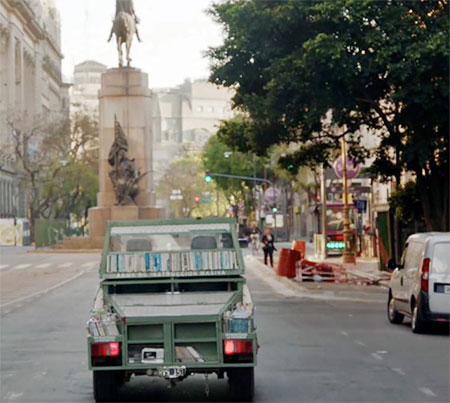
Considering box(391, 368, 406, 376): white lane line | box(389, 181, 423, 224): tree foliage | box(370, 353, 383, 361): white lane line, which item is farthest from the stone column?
box(391, 368, 406, 376): white lane line

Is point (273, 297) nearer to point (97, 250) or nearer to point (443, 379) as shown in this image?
point (443, 379)

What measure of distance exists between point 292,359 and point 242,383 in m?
4.05

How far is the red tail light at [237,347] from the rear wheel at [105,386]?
1.20 metres

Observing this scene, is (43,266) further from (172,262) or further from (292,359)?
(172,262)

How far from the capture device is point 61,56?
165875mm

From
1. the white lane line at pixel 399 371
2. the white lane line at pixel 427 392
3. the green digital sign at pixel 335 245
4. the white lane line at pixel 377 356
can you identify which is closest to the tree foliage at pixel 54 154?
the green digital sign at pixel 335 245

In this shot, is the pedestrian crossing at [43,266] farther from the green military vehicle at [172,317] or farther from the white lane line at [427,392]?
the white lane line at [427,392]

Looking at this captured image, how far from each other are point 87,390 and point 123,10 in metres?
60.6

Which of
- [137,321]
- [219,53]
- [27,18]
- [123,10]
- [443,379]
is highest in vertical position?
[27,18]

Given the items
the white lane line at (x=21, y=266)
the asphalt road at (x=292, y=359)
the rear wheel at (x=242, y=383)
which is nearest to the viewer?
the rear wheel at (x=242, y=383)

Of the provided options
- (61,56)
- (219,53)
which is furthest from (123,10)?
(61,56)

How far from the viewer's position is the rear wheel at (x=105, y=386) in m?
11.1

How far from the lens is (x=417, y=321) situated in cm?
1867

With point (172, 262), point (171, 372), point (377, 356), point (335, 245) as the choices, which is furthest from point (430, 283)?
point (335, 245)
